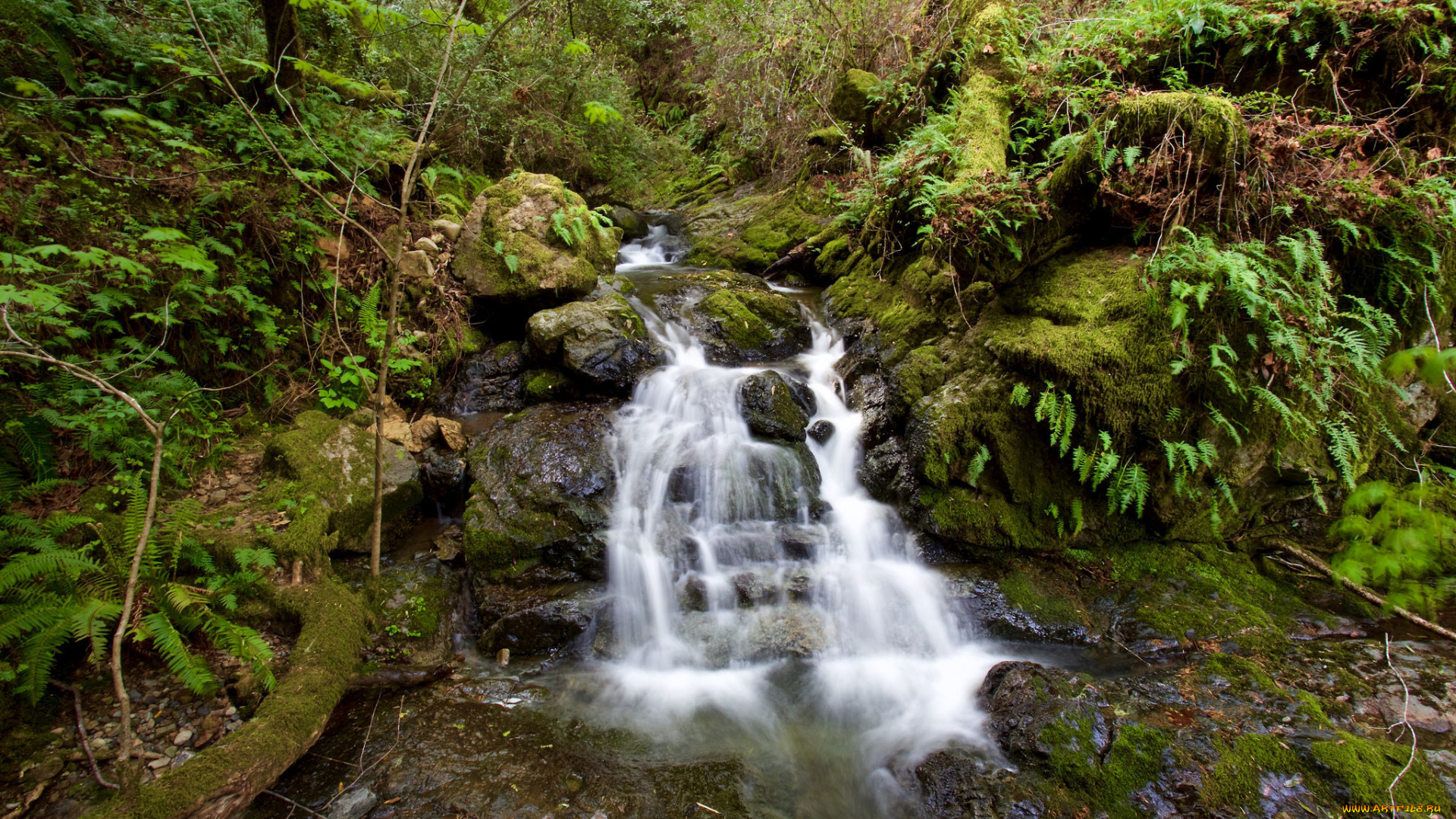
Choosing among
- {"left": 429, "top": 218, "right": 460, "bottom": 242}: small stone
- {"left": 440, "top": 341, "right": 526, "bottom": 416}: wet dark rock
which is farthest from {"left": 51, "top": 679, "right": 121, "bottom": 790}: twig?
{"left": 429, "top": 218, "right": 460, "bottom": 242}: small stone

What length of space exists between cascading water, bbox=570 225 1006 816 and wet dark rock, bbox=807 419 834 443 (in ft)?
0.20

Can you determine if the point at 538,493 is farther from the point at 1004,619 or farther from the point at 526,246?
the point at 1004,619

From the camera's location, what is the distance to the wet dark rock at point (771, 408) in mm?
6434

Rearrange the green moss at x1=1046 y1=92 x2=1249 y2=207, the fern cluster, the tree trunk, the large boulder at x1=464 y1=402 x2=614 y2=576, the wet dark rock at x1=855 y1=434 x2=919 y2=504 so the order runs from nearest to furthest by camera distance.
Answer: the fern cluster < the green moss at x1=1046 y1=92 x2=1249 y2=207 < the large boulder at x1=464 y1=402 x2=614 y2=576 < the wet dark rock at x1=855 y1=434 x2=919 y2=504 < the tree trunk

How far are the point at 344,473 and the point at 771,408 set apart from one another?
14.0 ft

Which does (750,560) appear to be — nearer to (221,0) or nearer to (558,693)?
(558,693)

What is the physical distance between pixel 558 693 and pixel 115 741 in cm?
234

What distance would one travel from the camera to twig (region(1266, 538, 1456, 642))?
13.0 ft

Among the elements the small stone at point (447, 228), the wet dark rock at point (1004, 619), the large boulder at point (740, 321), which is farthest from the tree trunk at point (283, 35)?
the wet dark rock at point (1004, 619)

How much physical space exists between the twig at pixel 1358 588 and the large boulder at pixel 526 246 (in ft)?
26.3

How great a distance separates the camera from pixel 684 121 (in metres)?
18.5

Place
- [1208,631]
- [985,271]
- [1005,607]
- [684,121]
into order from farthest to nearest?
[684,121] < [985,271] < [1005,607] < [1208,631]

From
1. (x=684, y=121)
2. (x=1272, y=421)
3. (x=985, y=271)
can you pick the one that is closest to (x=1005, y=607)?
(x=1272, y=421)

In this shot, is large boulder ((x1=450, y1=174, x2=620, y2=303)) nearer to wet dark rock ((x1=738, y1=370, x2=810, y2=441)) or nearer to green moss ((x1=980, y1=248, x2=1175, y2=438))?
wet dark rock ((x1=738, y1=370, x2=810, y2=441))
